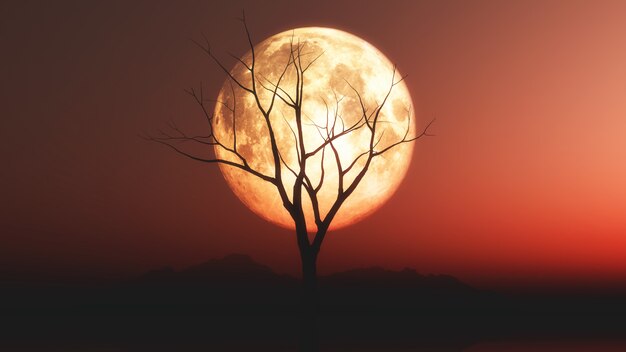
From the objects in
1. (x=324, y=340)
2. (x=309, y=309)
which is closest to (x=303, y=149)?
(x=309, y=309)

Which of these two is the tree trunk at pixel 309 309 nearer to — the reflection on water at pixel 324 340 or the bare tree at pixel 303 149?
the bare tree at pixel 303 149

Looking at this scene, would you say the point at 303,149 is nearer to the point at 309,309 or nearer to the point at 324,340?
the point at 309,309

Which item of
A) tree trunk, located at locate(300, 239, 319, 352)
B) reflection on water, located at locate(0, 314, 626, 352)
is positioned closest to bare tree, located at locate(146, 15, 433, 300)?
tree trunk, located at locate(300, 239, 319, 352)

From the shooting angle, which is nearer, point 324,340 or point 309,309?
point 309,309

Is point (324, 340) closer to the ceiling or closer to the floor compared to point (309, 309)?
closer to the ceiling

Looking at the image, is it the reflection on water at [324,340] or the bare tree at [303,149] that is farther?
the reflection on water at [324,340]

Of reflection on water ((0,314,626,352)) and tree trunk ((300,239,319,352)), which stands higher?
reflection on water ((0,314,626,352))

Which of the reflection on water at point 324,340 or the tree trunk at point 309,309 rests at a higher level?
the reflection on water at point 324,340

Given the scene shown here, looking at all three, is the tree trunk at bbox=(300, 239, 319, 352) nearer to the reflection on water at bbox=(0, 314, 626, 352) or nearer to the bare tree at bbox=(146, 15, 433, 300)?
the bare tree at bbox=(146, 15, 433, 300)

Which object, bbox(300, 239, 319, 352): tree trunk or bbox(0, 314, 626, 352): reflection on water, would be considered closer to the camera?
bbox(300, 239, 319, 352): tree trunk

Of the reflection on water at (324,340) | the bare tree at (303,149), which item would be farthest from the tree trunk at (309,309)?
the reflection on water at (324,340)

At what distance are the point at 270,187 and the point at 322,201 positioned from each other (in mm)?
2020

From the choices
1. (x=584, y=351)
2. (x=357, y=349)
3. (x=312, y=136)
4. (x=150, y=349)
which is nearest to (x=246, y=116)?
(x=312, y=136)

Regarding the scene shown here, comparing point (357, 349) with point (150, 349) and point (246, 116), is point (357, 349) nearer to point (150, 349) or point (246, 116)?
point (150, 349)
